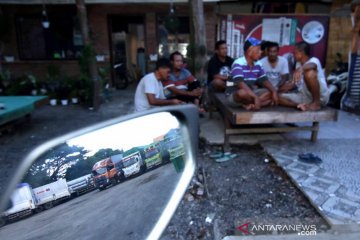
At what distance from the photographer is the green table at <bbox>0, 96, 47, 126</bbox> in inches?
213

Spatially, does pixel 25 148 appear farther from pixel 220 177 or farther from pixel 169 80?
pixel 220 177

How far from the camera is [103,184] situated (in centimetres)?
→ 108

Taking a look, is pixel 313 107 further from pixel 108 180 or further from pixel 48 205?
pixel 48 205

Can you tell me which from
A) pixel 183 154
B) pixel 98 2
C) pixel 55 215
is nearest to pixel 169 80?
pixel 183 154

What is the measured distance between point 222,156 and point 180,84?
1478 mm

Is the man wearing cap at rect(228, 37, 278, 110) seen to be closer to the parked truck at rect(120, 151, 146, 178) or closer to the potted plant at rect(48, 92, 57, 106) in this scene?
the parked truck at rect(120, 151, 146, 178)

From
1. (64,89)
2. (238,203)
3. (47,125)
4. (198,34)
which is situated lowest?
(238,203)

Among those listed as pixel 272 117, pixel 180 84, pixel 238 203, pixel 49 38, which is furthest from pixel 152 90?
pixel 49 38

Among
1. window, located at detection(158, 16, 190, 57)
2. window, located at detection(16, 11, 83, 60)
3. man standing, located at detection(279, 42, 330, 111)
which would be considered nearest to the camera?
→ man standing, located at detection(279, 42, 330, 111)

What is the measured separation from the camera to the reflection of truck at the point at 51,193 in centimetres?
92

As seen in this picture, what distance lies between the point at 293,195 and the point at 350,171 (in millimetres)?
886

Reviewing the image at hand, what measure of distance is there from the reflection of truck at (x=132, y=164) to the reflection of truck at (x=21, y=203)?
321 mm

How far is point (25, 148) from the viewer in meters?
5.20

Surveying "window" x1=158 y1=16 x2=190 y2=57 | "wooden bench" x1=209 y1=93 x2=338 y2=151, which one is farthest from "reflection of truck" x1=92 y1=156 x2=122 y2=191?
"window" x1=158 y1=16 x2=190 y2=57
